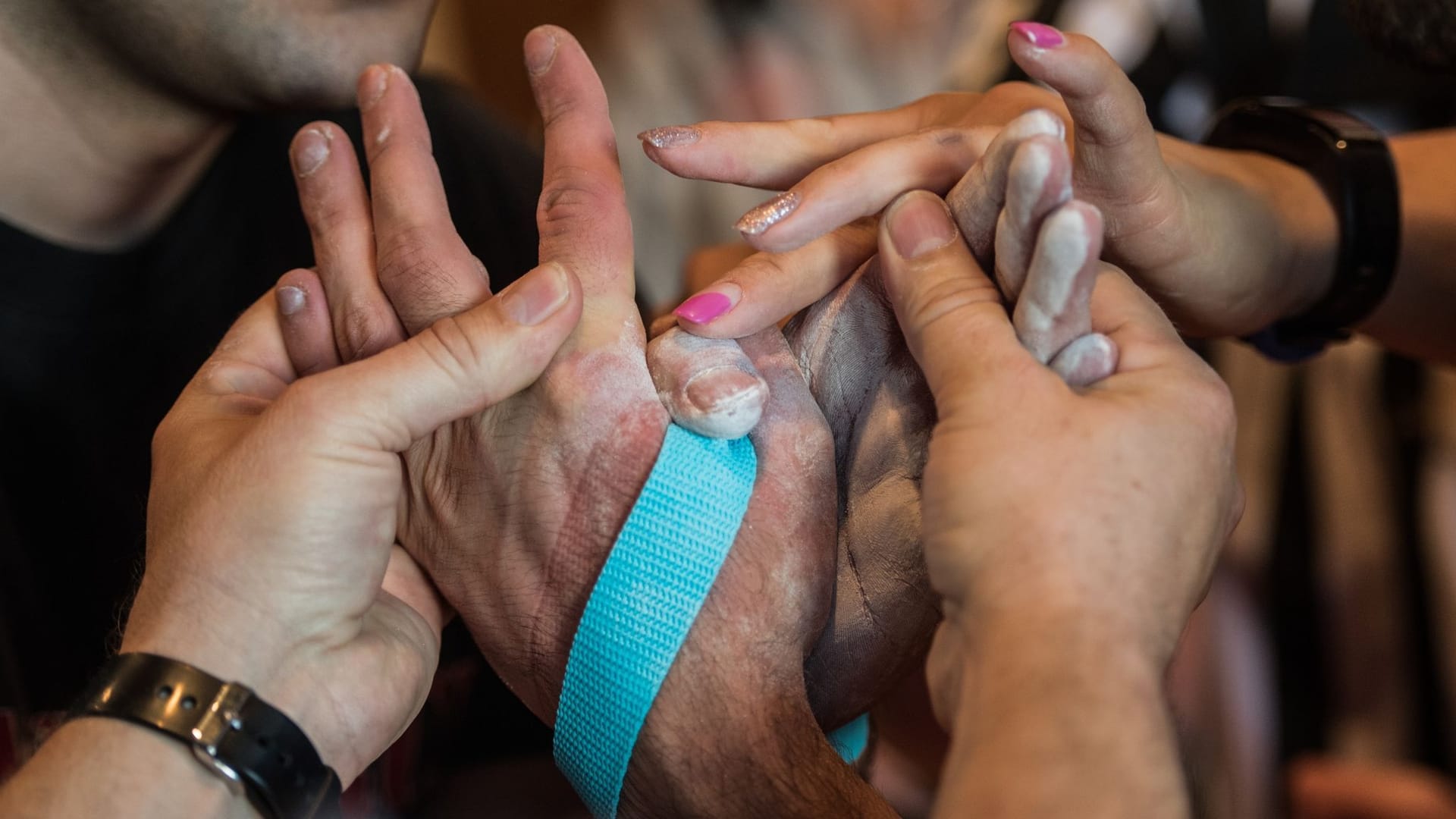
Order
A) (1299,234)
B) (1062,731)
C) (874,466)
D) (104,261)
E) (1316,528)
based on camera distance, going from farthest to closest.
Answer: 1. (1316,528)
2. (104,261)
3. (1299,234)
4. (874,466)
5. (1062,731)

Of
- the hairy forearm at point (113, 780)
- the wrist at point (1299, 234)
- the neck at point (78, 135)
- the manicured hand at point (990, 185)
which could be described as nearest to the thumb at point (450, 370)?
the manicured hand at point (990, 185)

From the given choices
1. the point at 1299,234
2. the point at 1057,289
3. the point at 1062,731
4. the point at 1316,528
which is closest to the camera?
the point at 1062,731

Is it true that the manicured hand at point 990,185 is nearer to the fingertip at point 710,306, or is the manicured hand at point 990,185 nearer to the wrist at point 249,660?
the fingertip at point 710,306

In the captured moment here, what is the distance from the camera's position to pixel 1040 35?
0.74 metres

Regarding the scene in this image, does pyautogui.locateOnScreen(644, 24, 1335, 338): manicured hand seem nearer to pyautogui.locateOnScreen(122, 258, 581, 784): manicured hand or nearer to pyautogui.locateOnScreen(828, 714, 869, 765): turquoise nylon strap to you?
pyautogui.locateOnScreen(122, 258, 581, 784): manicured hand

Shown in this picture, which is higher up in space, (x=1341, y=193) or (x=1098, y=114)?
(x=1098, y=114)

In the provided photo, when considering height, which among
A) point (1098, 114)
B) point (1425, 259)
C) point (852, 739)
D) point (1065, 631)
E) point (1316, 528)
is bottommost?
point (1316, 528)

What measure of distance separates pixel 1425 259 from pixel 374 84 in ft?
3.60

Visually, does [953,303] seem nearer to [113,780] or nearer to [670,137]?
[670,137]

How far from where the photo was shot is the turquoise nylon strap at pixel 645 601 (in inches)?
29.2

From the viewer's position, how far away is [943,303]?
68cm

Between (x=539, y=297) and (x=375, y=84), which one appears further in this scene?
(x=375, y=84)

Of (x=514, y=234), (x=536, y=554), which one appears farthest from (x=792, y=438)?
(x=514, y=234)

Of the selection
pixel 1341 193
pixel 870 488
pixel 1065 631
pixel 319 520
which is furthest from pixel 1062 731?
pixel 1341 193
